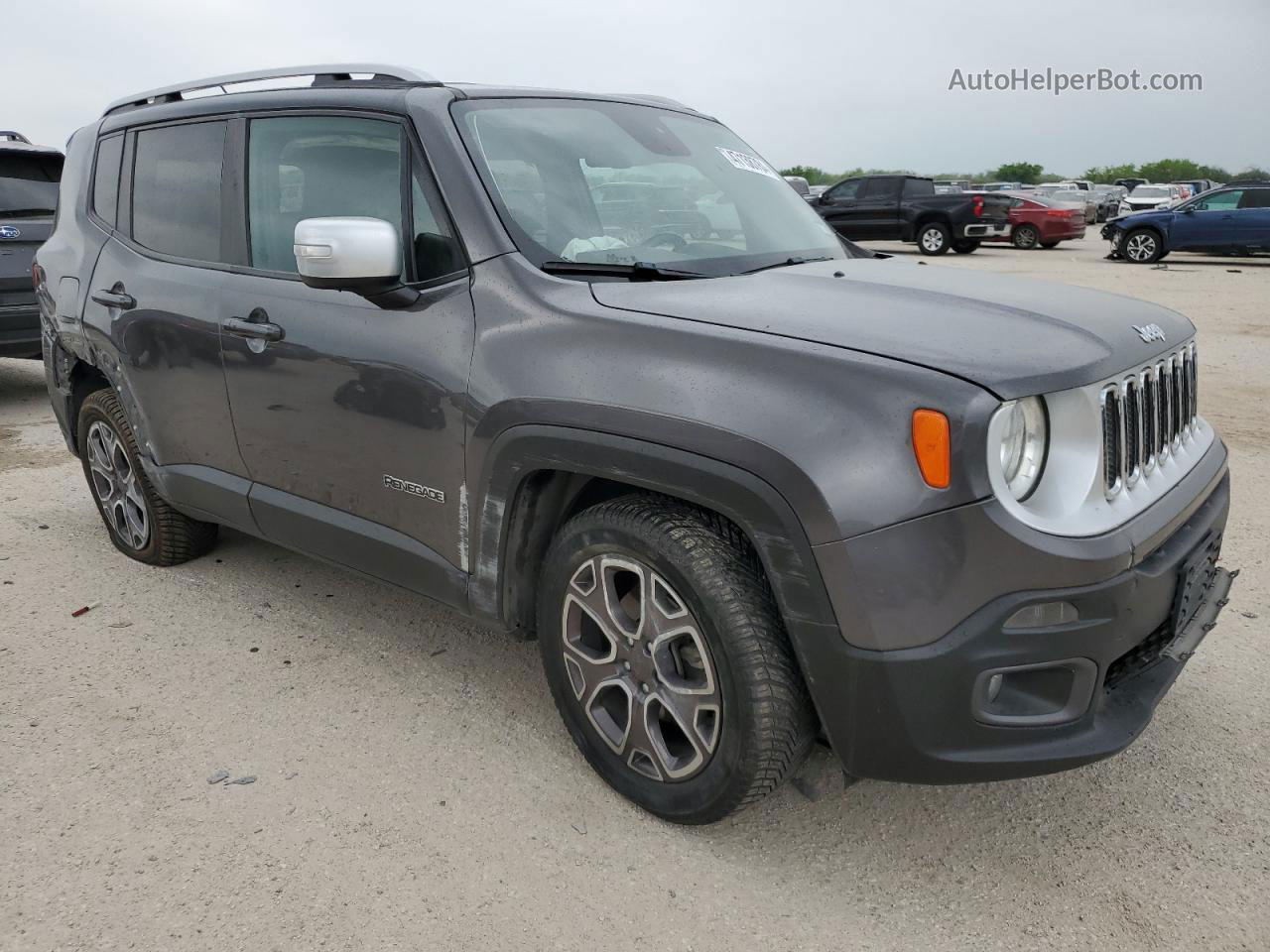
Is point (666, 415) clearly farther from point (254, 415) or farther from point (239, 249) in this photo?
point (239, 249)

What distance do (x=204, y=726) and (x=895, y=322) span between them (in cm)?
235

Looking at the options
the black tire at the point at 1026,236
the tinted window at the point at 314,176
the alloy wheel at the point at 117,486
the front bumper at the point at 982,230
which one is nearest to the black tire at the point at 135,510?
the alloy wheel at the point at 117,486

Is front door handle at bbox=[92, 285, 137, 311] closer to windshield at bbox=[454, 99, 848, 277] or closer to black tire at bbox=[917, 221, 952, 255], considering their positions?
windshield at bbox=[454, 99, 848, 277]

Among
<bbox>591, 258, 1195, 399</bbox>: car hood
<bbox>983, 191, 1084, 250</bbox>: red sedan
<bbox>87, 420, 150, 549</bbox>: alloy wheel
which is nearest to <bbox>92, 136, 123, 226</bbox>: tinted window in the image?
<bbox>87, 420, 150, 549</bbox>: alloy wheel

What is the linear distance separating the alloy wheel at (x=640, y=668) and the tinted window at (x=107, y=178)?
2820mm

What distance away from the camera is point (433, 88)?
3.11 meters

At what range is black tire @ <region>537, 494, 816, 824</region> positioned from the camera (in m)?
2.37

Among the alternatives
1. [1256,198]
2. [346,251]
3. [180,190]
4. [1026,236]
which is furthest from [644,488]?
[1026,236]

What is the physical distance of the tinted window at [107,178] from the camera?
425 cm

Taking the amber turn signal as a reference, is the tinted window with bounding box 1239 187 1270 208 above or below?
above

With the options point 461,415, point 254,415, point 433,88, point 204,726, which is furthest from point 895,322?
point 204,726

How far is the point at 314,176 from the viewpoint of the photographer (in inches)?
130

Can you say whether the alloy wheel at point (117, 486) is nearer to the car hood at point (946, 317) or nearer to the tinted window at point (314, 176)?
the tinted window at point (314, 176)

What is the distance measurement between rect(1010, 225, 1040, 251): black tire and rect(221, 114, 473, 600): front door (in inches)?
871
